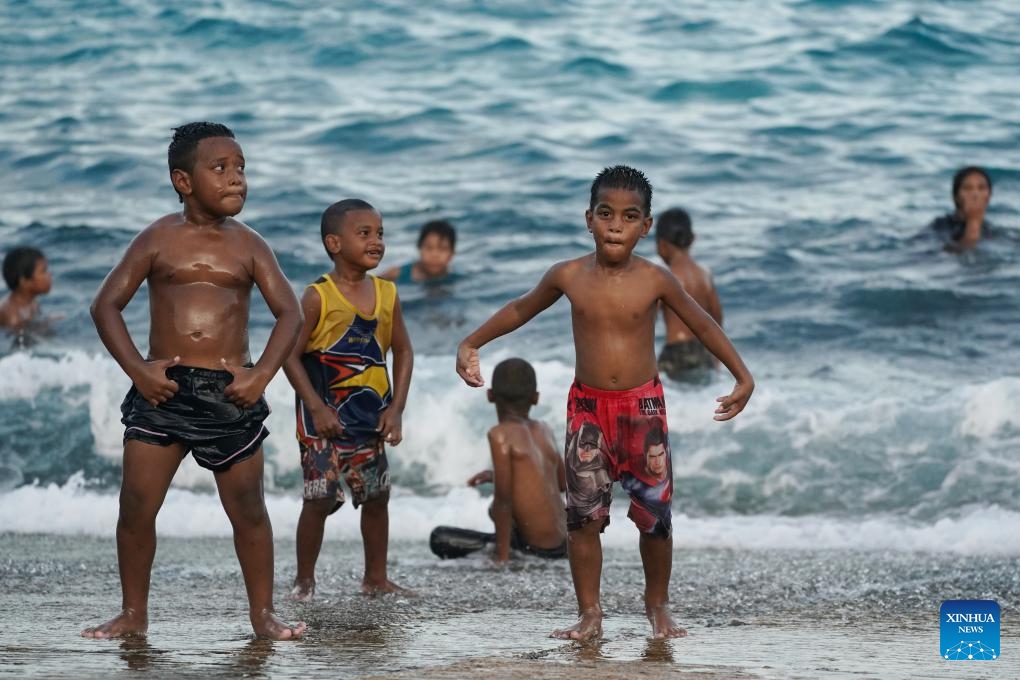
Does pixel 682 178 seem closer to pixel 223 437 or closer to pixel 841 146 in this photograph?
pixel 841 146

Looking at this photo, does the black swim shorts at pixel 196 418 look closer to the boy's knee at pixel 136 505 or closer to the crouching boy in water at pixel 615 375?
the boy's knee at pixel 136 505

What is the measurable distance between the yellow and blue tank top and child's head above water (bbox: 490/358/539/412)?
3.00 feet

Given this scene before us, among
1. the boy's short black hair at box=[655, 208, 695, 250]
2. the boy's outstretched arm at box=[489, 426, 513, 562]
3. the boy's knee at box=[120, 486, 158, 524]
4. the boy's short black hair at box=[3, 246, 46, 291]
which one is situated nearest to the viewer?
the boy's knee at box=[120, 486, 158, 524]

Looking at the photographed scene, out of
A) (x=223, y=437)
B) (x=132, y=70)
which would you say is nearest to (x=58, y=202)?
(x=132, y=70)

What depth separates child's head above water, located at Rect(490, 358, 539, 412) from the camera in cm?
626

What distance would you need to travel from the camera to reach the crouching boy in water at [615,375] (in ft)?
15.0

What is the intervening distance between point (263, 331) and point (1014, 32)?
42.4ft

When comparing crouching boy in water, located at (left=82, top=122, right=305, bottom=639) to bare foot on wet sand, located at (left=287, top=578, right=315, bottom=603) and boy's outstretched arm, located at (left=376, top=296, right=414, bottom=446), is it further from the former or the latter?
boy's outstretched arm, located at (left=376, top=296, right=414, bottom=446)

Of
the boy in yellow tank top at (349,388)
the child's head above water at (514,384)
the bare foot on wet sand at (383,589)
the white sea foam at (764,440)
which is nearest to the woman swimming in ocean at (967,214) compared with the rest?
the white sea foam at (764,440)

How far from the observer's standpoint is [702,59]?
19141mm

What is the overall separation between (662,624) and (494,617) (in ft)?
2.13

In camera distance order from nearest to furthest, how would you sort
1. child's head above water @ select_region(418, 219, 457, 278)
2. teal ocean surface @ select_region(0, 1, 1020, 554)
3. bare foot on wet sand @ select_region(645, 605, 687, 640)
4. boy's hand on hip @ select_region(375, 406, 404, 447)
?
bare foot on wet sand @ select_region(645, 605, 687, 640) → boy's hand on hip @ select_region(375, 406, 404, 447) → teal ocean surface @ select_region(0, 1, 1020, 554) → child's head above water @ select_region(418, 219, 457, 278)

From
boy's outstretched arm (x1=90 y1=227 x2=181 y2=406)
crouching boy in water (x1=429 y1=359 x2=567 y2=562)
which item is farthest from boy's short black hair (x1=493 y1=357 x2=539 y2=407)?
boy's outstretched arm (x1=90 y1=227 x2=181 y2=406)

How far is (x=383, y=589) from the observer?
5.47 metres
